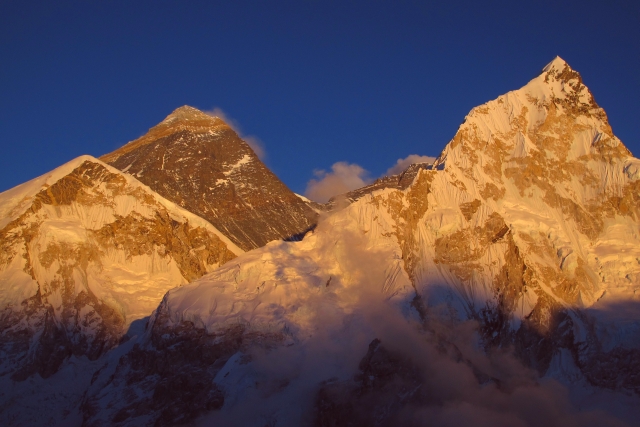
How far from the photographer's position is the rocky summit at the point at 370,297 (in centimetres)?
9569

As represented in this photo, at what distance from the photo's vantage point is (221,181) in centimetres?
14662

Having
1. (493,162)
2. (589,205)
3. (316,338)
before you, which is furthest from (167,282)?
(589,205)

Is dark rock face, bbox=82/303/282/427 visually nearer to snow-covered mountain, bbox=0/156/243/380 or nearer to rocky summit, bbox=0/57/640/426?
rocky summit, bbox=0/57/640/426

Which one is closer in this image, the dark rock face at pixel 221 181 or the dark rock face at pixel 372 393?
the dark rock face at pixel 372 393

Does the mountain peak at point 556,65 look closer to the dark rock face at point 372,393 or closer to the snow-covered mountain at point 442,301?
the snow-covered mountain at point 442,301

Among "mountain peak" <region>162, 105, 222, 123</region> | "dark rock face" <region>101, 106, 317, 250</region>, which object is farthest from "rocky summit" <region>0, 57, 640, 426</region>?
"mountain peak" <region>162, 105, 222, 123</region>

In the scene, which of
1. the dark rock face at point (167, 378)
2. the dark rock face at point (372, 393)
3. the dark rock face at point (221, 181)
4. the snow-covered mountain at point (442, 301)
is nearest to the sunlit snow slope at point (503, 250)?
the snow-covered mountain at point (442, 301)

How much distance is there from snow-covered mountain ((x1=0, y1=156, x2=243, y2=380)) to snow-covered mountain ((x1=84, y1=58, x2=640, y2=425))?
7117 millimetres

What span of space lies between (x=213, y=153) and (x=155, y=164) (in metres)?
9.11

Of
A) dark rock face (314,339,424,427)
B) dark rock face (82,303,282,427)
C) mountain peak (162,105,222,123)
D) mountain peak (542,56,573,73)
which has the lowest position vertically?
dark rock face (314,339,424,427)

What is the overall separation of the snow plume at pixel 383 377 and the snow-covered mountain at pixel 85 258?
62.0 ft

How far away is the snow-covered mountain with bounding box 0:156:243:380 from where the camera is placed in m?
107

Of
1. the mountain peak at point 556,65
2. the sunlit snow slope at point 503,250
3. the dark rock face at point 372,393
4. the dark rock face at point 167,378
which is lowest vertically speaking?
the dark rock face at point 372,393

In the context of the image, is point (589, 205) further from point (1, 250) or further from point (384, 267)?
point (1, 250)
